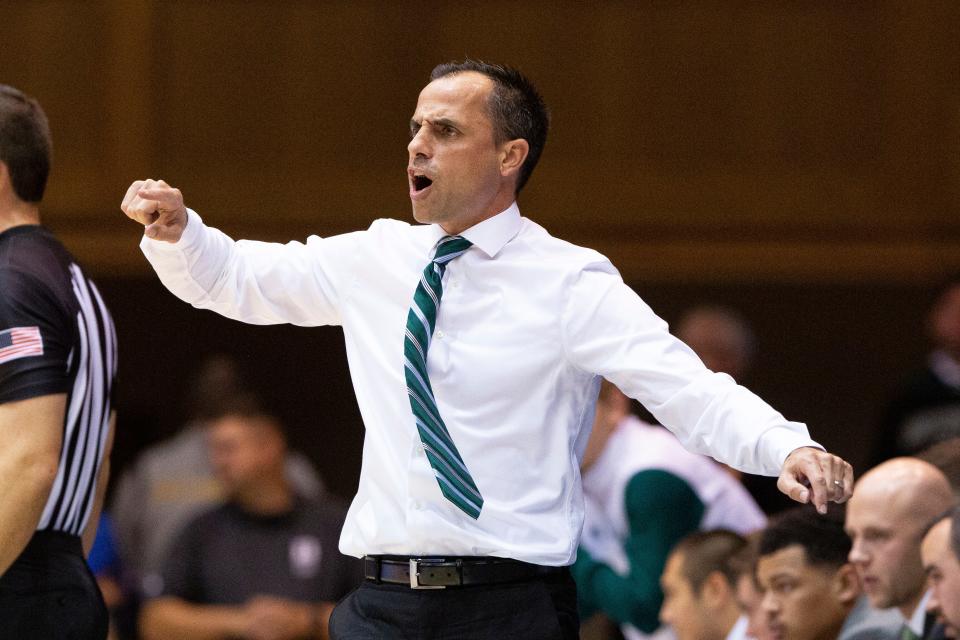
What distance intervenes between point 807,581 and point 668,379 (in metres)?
1.44

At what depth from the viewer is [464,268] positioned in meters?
2.93

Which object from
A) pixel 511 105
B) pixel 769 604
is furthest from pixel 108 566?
pixel 511 105

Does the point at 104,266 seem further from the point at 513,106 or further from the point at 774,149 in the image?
the point at 513,106

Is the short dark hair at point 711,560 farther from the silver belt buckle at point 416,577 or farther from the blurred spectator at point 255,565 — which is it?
the silver belt buckle at point 416,577

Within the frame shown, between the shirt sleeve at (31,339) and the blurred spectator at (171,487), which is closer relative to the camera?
the shirt sleeve at (31,339)

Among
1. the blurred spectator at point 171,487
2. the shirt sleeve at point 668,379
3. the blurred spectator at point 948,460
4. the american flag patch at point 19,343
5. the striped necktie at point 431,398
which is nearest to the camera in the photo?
the shirt sleeve at point 668,379

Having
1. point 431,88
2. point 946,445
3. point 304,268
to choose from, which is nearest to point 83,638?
point 304,268

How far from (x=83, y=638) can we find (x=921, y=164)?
4.27 metres

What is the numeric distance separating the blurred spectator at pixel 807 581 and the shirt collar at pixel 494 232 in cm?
144

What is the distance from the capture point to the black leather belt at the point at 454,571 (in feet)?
9.18

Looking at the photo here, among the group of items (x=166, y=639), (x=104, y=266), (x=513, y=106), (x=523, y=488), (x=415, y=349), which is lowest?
(x=166, y=639)

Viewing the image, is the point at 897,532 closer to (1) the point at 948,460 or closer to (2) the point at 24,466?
(1) the point at 948,460

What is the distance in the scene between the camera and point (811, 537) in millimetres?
4078

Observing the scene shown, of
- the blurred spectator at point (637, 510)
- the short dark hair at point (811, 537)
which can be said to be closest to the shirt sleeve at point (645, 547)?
the blurred spectator at point (637, 510)
